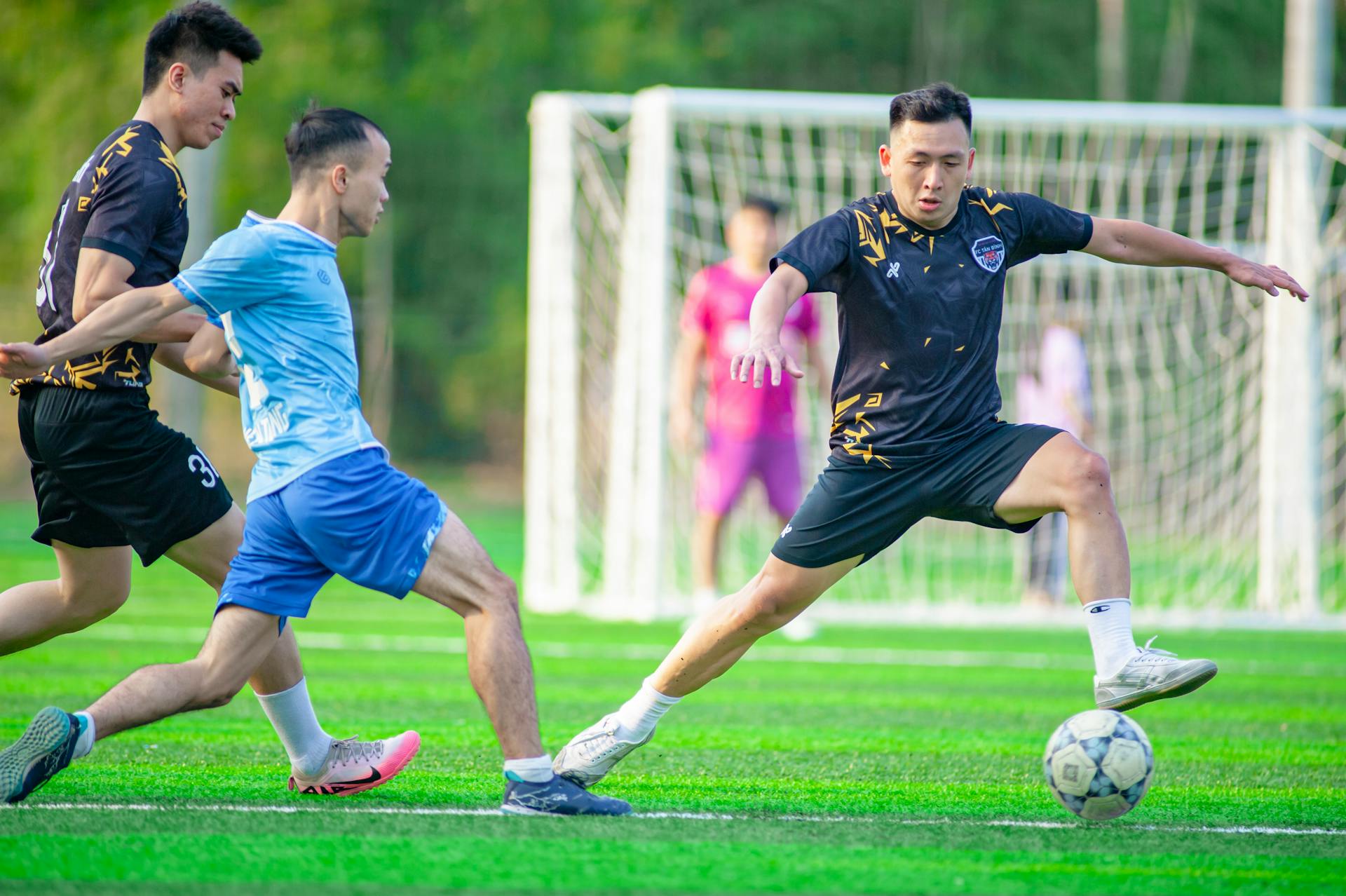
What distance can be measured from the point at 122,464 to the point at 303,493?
0.77 meters

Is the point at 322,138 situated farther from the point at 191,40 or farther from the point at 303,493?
the point at 303,493

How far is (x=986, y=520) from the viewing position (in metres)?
4.55

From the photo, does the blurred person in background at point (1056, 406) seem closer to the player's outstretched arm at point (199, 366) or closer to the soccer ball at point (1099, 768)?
the soccer ball at point (1099, 768)

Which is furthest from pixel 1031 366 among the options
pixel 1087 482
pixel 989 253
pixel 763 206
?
pixel 1087 482

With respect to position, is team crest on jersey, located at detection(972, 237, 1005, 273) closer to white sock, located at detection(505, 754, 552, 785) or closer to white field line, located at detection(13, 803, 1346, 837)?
white field line, located at detection(13, 803, 1346, 837)

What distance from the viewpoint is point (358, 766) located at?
174 inches

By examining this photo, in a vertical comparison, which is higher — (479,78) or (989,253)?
(479,78)

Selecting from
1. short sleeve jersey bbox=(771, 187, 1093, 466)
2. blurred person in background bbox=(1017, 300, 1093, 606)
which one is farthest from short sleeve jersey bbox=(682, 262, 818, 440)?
short sleeve jersey bbox=(771, 187, 1093, 466)

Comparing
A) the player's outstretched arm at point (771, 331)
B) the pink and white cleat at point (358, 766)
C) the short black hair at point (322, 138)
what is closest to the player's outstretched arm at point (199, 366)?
the short black hair at point (322, 138)

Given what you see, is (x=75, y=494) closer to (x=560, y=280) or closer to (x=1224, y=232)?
(x=560, y=280)

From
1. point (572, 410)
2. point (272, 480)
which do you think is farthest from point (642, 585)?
point (272, 480)

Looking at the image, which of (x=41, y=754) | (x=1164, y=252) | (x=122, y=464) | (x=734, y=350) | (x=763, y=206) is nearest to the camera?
(x=41, y=754)

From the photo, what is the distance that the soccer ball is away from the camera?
162 inches

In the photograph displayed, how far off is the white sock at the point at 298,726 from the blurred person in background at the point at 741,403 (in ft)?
16.9
